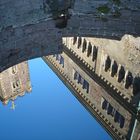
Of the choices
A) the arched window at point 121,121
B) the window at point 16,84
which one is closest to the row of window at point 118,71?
the arched window at point 121,121

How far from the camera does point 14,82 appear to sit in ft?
75.5

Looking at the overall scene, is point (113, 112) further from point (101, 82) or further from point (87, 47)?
point (87, 47)

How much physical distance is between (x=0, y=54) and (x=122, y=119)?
8844mm

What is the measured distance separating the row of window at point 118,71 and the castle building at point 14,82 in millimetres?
7709

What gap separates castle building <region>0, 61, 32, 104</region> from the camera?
2219 cm

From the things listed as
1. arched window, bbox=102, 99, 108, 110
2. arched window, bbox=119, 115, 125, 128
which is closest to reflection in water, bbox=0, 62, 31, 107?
arched window, bbox=102, 99, 108, 110

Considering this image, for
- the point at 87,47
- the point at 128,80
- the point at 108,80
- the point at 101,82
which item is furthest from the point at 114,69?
the point at 87,47

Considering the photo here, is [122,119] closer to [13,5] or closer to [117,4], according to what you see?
[117,4]

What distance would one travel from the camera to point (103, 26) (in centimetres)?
1223

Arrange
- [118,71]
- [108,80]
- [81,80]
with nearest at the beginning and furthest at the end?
1. [118,71]
2. [108,80]
3. [81,80]

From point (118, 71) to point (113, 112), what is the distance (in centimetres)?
247

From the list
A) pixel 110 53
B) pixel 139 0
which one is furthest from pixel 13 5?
pixel 110 53

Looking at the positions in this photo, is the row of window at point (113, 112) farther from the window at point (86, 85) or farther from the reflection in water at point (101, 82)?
the window at point (86, 85)

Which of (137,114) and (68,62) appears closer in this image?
(137,114)
